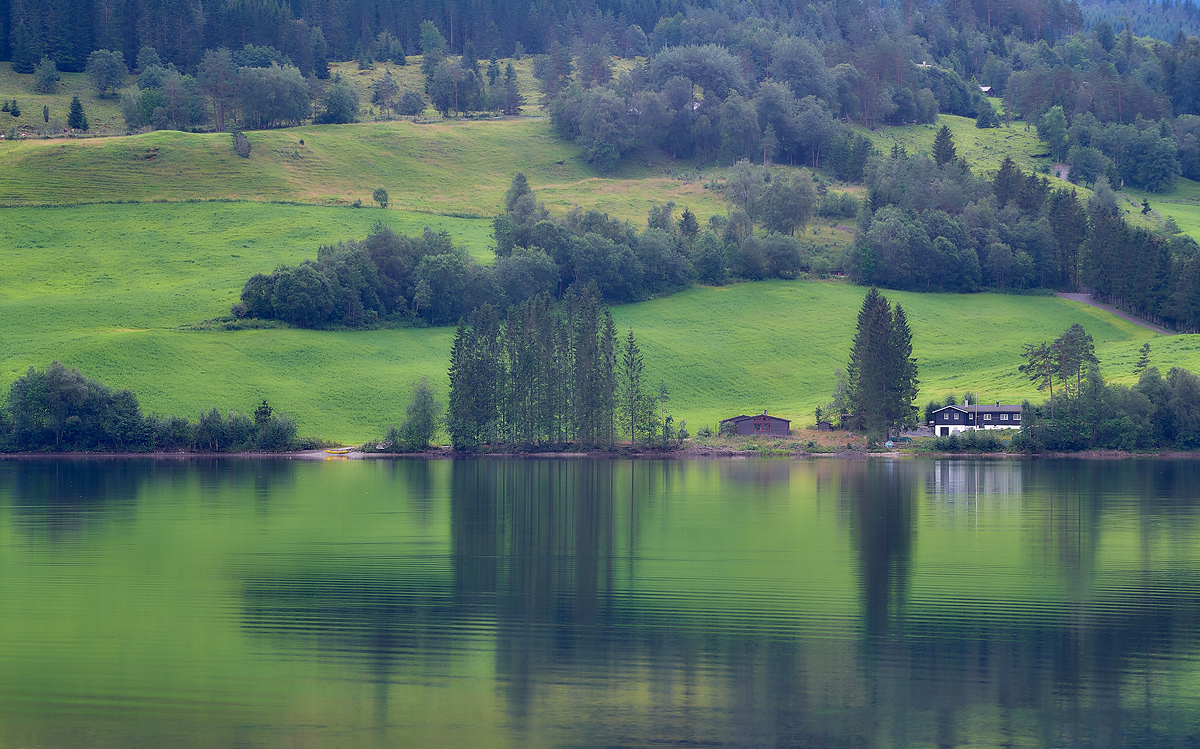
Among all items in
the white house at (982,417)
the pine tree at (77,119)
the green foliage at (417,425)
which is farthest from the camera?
the pine tree at (77,119)

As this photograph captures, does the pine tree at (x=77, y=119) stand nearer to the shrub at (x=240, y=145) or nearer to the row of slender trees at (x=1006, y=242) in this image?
the shrub at (x=240, y=145)

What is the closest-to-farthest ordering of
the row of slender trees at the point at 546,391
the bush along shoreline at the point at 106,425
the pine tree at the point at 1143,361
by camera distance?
1. the bush along shoreline at the point at 106,425
2. the row of slender trees at the point at 546,391
3. the pine tree at the point at 1143,361

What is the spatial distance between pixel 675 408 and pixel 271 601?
314 feet

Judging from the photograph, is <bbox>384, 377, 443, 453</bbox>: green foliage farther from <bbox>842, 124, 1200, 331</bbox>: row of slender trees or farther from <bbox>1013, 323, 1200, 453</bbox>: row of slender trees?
<bbox>842, 124, 1200, 331</bbox>: row of slender trees

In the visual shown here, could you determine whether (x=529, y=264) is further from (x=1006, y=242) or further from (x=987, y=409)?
(x=1006, y=242)

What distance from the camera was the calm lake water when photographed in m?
25.2

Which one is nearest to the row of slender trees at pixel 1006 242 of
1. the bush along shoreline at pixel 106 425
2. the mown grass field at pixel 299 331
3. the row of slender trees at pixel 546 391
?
the mown grass field at pixel 299 331

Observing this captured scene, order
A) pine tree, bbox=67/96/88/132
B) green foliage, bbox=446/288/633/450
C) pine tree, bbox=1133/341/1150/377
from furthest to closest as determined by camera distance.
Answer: pine tree, bbox=67/96/88/132
pine tree, bbox=1133/341/1150/377
green foliage, bbox=446/288/633/450

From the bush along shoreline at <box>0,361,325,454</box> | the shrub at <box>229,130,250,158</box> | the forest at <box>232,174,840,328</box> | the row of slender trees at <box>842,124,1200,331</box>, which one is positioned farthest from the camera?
the shrub at <box>229,130,250,158</box>

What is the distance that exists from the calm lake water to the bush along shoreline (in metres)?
44.9

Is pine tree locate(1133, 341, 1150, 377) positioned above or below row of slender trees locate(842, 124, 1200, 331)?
below

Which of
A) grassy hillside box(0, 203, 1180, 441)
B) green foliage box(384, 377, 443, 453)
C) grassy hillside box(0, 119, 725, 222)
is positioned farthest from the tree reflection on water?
grassy hillside box(0, 119, 725, 222)

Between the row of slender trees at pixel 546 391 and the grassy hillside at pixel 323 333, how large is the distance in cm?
977

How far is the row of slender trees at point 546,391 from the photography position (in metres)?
116
